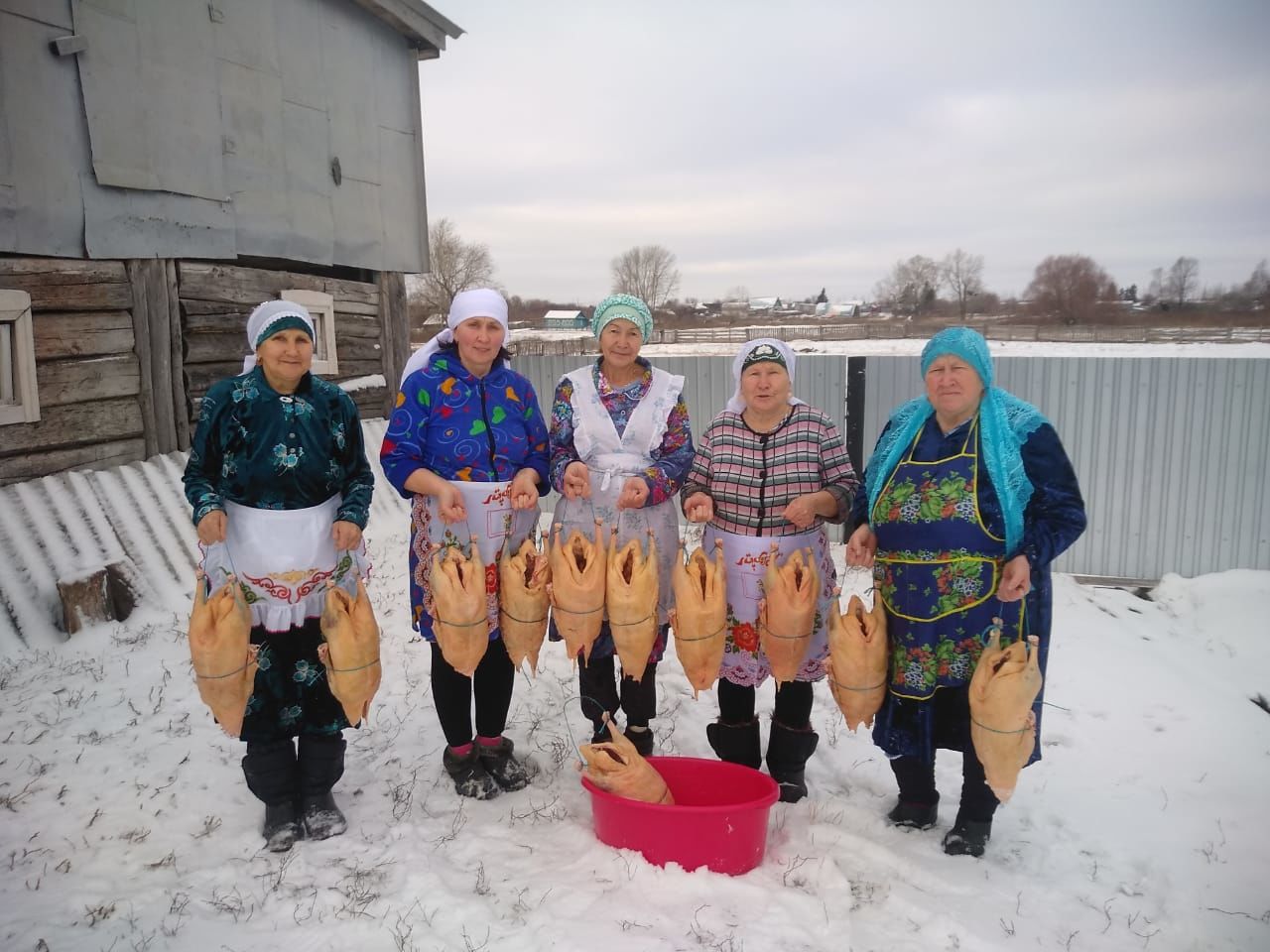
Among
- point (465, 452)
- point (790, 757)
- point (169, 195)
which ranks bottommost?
point (790, 757)

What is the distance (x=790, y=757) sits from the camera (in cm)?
336

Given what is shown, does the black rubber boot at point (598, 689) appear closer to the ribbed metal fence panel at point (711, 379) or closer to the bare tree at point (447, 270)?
the ribbed metal fence panel at point (711, 379)

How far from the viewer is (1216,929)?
265 cm

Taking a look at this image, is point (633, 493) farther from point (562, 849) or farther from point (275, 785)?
point (275, 785)

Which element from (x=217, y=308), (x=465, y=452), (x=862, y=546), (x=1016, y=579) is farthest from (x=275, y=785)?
(x=217, y=308)

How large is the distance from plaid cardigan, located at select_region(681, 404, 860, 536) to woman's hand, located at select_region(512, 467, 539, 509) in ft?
2.04

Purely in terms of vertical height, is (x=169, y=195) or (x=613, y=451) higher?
(x=169, y=195)

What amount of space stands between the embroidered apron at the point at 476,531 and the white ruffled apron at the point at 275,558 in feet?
1.26

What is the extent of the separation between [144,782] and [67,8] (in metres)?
4.95

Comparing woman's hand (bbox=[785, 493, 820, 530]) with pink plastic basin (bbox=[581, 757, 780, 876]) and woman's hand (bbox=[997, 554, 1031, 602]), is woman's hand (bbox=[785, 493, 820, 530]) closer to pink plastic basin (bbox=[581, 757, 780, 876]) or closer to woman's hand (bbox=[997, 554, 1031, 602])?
woman's hand (bbox=[997, 554, 1031, 602])

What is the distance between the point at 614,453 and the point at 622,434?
0.09 meters

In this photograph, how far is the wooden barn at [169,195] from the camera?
5066 mm

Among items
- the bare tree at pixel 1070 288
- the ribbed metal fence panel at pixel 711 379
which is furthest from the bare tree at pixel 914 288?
the ribbed metal fence panel at pixel 711 379

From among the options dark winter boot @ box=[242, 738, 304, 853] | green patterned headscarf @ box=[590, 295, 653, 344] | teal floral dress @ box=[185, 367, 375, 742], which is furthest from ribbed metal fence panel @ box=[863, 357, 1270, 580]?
dark winter boot @ box=[242, 738, 304, 853]
